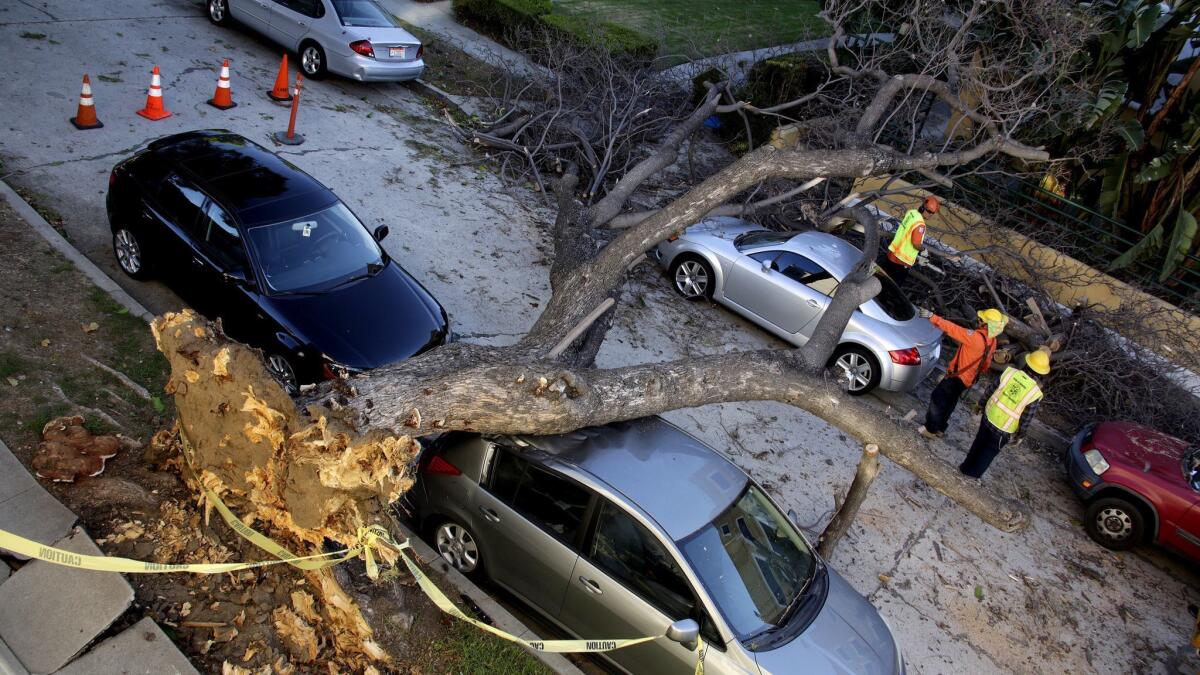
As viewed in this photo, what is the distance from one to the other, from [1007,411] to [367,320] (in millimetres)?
6306

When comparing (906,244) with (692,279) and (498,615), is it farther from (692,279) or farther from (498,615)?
(498,615)

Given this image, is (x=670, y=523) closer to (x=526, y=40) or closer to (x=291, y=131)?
(x=291, y=131)

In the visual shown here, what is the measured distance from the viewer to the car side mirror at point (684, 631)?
5.02m

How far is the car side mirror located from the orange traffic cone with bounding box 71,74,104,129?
32.8 ft

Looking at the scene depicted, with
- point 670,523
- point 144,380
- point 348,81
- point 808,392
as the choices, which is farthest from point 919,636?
point 348,81

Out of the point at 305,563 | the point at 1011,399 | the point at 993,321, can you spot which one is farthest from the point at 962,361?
the point at 305,563

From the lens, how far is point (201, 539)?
5531 mm

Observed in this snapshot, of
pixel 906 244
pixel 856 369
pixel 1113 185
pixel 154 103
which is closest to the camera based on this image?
pixel 856 369

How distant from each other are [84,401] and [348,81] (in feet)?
31.6

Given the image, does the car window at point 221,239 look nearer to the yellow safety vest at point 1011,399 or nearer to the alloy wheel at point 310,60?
the alloy wheel at point 310,60

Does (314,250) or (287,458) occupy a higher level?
(287,458)

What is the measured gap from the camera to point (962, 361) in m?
9.00

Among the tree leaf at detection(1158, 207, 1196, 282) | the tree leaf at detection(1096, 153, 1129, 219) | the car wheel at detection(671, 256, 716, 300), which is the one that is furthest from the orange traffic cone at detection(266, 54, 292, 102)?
the tree leaf at detection(1158, 207, 1196, 282)

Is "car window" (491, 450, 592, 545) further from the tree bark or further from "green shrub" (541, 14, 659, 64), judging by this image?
"green shrub" (541, 14, 659, 64)
